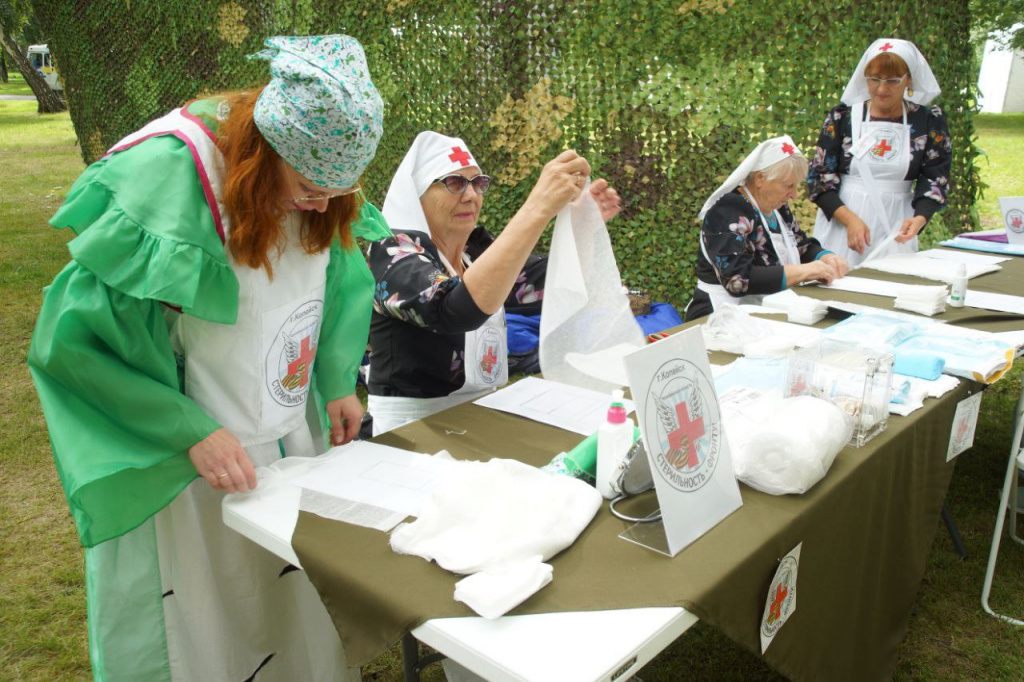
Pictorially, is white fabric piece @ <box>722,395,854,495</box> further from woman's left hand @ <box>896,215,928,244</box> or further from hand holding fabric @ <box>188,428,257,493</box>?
woman's left hand @ <box>896,215,928,244</box>

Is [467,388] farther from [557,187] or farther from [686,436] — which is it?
[686,436]

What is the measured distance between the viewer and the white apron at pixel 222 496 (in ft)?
4.99

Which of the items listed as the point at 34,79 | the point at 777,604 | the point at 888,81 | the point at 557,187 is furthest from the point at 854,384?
the point at 34,79

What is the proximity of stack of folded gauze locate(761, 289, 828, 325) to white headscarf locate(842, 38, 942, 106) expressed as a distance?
1.60 metres

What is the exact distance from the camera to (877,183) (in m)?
3.89

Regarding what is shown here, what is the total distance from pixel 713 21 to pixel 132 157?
4.14 meters

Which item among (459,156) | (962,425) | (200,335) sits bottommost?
(962,425)

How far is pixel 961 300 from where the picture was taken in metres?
2.74

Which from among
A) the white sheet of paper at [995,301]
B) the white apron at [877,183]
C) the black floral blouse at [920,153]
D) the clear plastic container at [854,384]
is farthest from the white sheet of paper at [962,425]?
the black floral blouse at [920,153]

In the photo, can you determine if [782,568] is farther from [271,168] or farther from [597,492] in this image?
[271,168]

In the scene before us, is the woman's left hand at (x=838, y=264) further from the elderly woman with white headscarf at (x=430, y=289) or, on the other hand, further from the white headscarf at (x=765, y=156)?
the elderly woman with white headscarf at (x=430, y=289)

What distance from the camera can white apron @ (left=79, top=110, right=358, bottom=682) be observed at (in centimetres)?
152

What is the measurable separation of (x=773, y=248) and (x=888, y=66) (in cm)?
121

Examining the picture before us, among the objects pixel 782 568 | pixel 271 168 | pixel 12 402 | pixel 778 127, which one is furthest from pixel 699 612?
pixel 12 402
